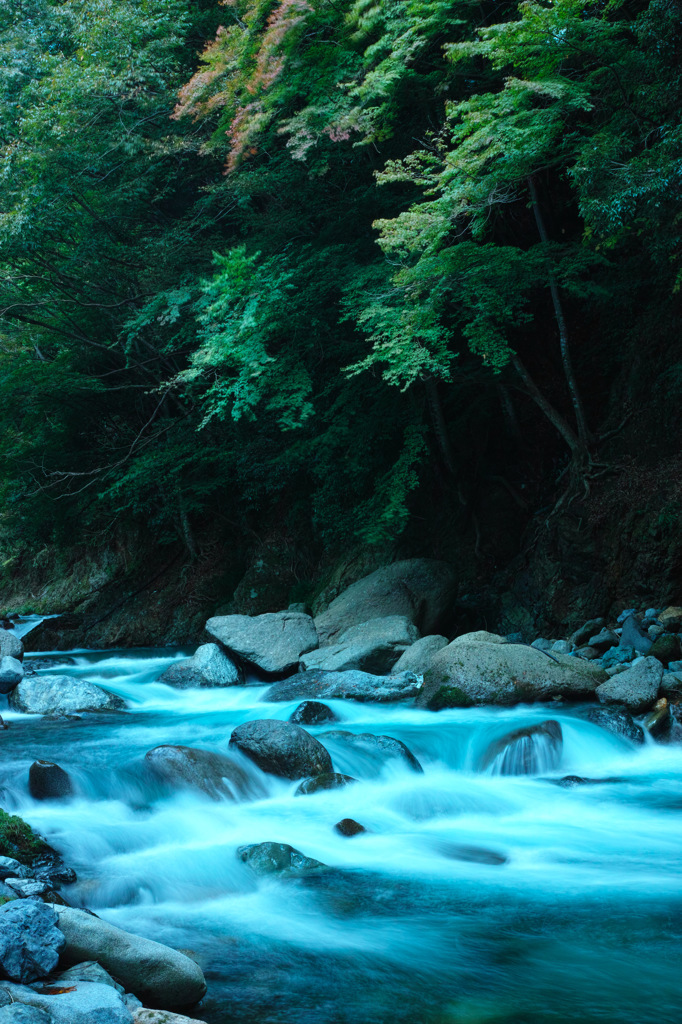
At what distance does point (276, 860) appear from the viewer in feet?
16.2

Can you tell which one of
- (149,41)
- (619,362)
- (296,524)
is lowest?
(296,524)

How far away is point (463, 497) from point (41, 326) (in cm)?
992

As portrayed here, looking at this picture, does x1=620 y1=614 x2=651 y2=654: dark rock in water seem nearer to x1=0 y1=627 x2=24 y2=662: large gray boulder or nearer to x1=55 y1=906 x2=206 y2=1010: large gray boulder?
x1=55 y1=906 x2=206 y2=1010: large gray boulder

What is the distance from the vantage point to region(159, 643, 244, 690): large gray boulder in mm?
11008

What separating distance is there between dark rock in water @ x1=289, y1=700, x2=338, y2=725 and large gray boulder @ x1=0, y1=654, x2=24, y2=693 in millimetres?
3500

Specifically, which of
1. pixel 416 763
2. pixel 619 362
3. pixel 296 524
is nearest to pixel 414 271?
pixel 619 362

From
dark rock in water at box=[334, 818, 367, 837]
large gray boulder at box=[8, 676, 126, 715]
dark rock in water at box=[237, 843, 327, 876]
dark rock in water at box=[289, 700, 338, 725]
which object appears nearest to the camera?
dark rock in water at box=[237, 843, 327, 876]

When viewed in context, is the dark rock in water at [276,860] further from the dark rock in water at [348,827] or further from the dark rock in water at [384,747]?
the dark rock in water at [384,747]

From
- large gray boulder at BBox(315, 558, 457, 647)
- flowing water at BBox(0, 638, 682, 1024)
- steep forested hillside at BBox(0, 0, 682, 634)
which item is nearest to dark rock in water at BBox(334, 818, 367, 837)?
flowing water at BBox(0, 638, 682, 1024)

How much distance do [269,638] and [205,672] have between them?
1003 mm

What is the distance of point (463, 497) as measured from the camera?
531 inches

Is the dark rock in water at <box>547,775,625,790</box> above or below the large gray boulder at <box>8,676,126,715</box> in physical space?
below

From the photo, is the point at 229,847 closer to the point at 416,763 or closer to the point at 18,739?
the point at 416,763

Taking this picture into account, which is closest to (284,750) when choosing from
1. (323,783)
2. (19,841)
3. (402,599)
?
(323,783)
